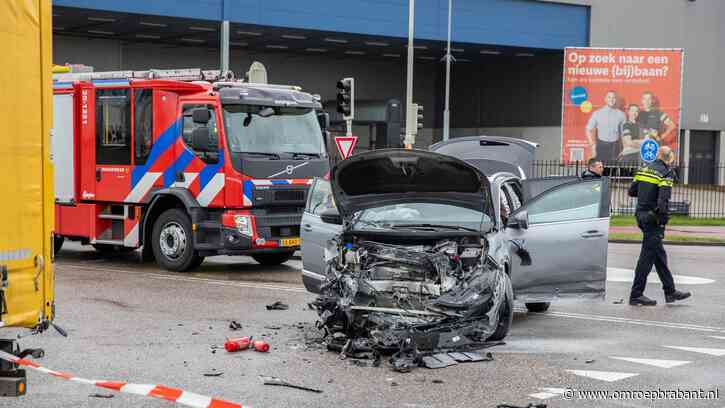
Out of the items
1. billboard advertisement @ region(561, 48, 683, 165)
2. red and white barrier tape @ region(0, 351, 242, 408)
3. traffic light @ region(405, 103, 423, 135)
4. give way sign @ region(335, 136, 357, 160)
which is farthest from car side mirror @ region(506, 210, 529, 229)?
billboard advertisement @ region(561, 48, 683, 165)

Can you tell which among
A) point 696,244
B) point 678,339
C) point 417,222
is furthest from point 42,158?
point 696,244

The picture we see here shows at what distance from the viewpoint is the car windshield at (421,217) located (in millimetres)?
9055

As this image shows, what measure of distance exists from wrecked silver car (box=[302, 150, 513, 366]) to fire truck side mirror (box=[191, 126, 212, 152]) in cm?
476

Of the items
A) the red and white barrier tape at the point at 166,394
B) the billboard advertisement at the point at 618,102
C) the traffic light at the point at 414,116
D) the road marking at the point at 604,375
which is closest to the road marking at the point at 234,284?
the road marking at the point at 604,375

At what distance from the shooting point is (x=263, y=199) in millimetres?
14031

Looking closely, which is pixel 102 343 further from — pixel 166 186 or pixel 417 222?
pixel 166 186

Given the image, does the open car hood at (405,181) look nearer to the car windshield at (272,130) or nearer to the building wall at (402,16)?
the car windshield at (272,130)

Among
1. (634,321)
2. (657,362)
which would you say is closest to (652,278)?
(634,321)

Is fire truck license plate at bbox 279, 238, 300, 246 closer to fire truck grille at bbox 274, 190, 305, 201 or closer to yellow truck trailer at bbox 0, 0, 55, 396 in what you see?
fire truck grille at bbox 274, 190, 305, 201

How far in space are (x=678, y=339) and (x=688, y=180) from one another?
34243mm

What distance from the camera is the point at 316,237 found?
35.1 feet

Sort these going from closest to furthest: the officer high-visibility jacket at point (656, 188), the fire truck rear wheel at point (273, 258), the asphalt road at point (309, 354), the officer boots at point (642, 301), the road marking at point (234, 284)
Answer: the asphalt road at point (309, 354) → the officer high-visibility jacket at point (656, 188) → the officer boots at point (642, 301) → the road marking at point (234, 284) → the fire truck rear wheel at point (273, 258)

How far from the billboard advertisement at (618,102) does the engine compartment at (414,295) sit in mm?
25958

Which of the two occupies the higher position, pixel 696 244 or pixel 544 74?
pixel 544 74
